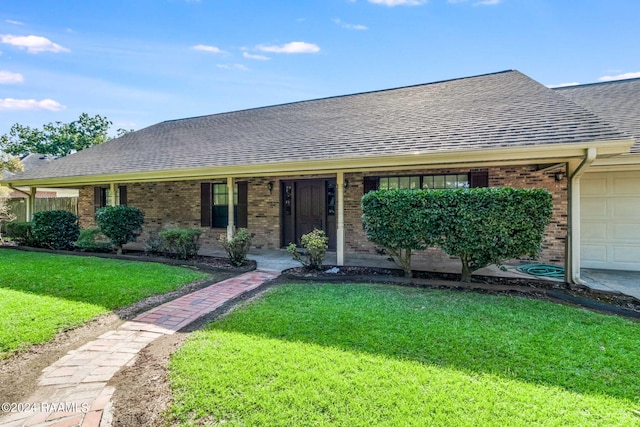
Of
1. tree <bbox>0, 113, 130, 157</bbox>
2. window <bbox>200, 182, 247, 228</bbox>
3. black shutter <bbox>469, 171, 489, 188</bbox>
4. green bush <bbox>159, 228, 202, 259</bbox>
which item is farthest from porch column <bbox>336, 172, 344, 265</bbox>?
tree <bbox>0, 113, 130, 157</bbox>

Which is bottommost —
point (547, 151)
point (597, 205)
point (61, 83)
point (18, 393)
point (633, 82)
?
point (18, 393)

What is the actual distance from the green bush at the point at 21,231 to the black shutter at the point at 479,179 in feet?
44.6

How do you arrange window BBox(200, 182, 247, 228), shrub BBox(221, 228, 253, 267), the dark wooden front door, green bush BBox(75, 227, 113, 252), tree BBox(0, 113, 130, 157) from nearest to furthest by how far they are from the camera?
1. shrub BBox(221, 228, 253, 267)
2. green bush BBox(75, 227, 113, 252)
3. the dark wooden front door
4. window BBox(200, 182, 247, 228)
5. tree BBox(0, 113, 130, 157)

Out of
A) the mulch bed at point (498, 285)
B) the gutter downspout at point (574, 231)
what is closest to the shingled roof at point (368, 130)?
the gutter downspout at point (574, 231)

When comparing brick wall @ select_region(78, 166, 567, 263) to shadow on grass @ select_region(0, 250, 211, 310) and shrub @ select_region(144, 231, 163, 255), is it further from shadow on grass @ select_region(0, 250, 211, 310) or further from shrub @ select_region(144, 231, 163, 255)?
shadow on grass @ select_region(0, 250, 211, 310)

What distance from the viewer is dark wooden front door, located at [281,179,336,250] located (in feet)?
32.5

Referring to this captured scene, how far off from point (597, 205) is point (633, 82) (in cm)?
553

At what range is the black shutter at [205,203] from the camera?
1143 centimetres

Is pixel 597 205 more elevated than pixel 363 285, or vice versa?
pixel 597 205

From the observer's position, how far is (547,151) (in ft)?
17.9

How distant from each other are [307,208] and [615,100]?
Result: 917cm

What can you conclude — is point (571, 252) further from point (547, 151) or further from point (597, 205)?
point (597, 205)

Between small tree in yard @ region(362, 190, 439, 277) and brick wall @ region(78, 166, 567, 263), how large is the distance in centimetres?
298

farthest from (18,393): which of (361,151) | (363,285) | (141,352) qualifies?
(361,151)
